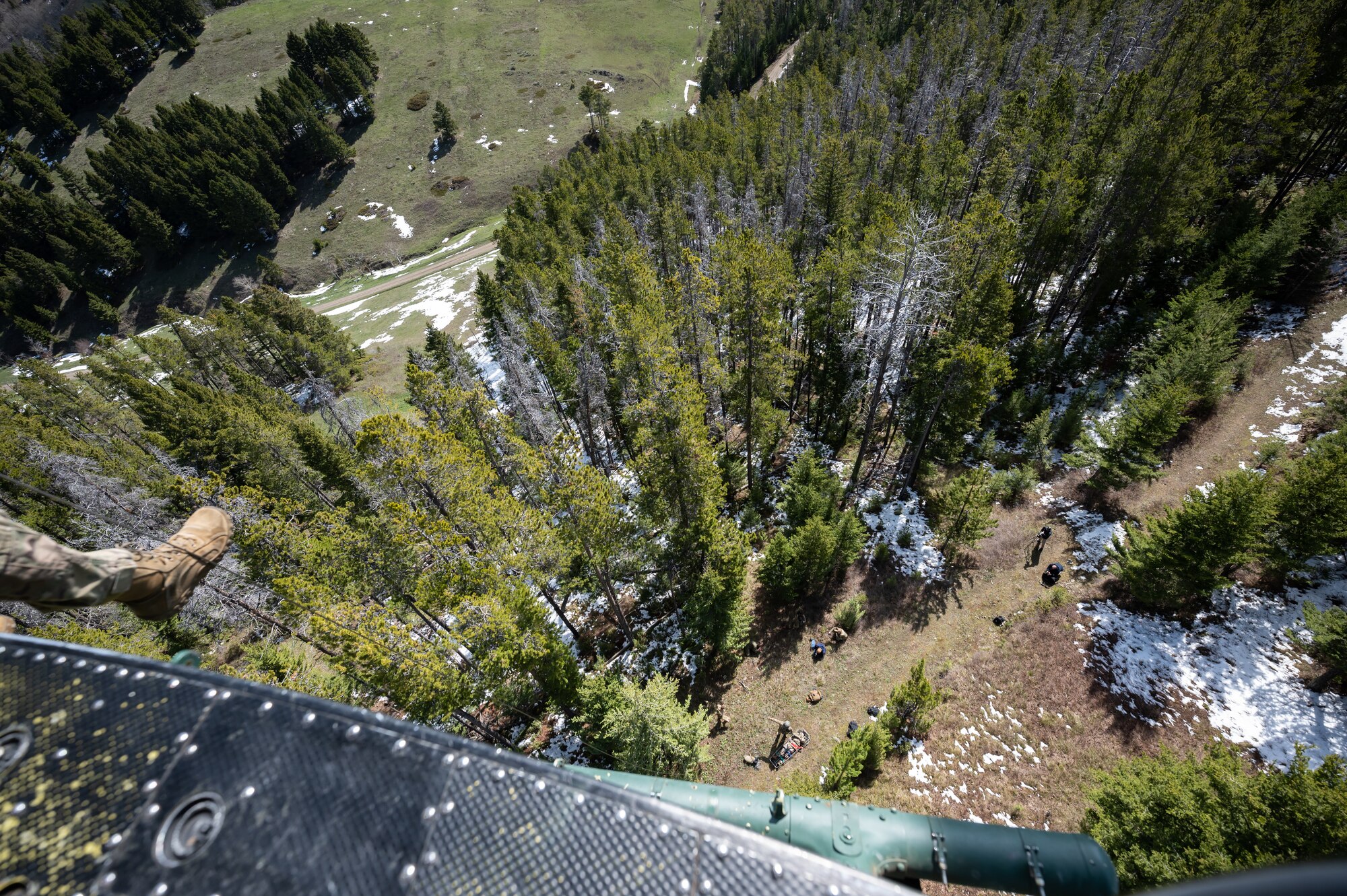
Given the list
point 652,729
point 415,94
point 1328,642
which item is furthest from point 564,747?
point 415,94

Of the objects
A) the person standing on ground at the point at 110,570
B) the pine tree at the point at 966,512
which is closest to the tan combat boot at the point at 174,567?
the person standing on ground at the point at 110,570

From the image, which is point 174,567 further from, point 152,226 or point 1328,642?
point 152,226

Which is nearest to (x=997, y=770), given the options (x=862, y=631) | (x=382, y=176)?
(x=862, y=631)

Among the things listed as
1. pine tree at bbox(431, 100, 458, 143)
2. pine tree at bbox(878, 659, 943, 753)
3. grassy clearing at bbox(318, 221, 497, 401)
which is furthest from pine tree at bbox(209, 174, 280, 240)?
pine tree at bbox(878, 659, 943, 753)

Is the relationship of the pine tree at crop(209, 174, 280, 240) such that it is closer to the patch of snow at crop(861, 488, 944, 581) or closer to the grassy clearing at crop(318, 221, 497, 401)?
the grassy clearing at crop(318, 221, 497, 401)

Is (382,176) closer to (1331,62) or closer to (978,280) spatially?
(978,280)

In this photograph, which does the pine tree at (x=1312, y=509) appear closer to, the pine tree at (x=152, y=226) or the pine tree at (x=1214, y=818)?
the pine tree at (x=1214, y=818)
